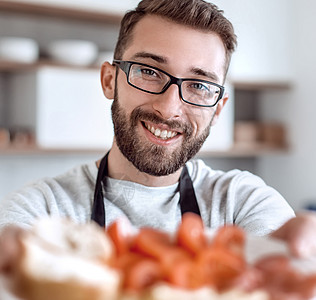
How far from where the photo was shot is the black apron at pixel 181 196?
1.36 meters

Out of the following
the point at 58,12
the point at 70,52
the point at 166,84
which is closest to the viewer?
the point at 166,84

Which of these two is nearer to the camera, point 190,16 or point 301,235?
point 301,235

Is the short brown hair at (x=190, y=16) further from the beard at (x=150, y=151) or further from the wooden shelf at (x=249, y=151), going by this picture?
the wooden shelf at (x=249, y=151)

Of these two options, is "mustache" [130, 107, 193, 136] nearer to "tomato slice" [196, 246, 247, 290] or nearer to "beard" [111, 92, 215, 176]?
"beard" [111, 92, 215, 176]

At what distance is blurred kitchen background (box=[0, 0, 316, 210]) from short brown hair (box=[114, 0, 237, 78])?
1349 millimetres

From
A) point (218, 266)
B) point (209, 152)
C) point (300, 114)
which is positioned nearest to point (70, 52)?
point (209, 152)

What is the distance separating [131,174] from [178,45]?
370 millimetres

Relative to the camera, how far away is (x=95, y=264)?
0.47 m

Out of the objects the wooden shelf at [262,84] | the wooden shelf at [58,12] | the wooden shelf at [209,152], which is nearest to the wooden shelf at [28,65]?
the wooden shelf at [58,12]

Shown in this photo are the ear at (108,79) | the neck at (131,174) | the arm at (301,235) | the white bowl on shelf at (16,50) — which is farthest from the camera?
the white bowl on shelf at (16,50)

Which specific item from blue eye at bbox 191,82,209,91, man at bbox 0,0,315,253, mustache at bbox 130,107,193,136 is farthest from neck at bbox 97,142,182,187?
blue eye at bbox 191,82,209,91

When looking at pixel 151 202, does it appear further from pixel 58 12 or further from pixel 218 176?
pixel 58 12

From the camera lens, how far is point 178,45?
1.36 m

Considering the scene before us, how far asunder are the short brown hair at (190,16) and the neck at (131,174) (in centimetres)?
31
